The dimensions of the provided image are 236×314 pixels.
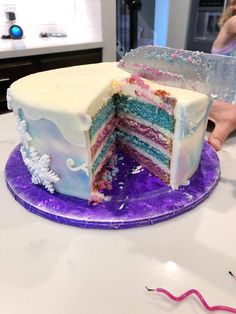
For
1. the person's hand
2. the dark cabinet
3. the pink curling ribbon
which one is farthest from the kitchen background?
the pink curling ribbon

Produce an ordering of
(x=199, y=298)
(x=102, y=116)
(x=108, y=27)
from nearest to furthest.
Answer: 1. (x=199, y=298)
2. (x=102, y=116)
3. (x=108, y=27)

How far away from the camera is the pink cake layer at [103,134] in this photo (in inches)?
43.3

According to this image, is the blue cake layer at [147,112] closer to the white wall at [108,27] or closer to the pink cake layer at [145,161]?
the pink cake layer at [145,161]

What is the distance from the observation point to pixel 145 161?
4.25 feet

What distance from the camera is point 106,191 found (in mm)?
1077

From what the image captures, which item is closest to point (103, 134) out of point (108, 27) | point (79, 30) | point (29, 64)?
point (29, 64)

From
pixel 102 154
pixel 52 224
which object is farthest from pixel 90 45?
pixel 52 224

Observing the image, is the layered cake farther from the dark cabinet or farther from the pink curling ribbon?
the dark cabinet

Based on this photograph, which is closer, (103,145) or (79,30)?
(103,145)

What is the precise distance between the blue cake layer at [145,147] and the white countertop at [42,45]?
1.24m

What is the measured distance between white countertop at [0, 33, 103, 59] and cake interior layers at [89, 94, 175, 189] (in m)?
1.22

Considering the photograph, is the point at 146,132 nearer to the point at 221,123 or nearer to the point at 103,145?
the point at 103,145

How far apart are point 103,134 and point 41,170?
0.32 m

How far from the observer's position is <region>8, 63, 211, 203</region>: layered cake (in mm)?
977
